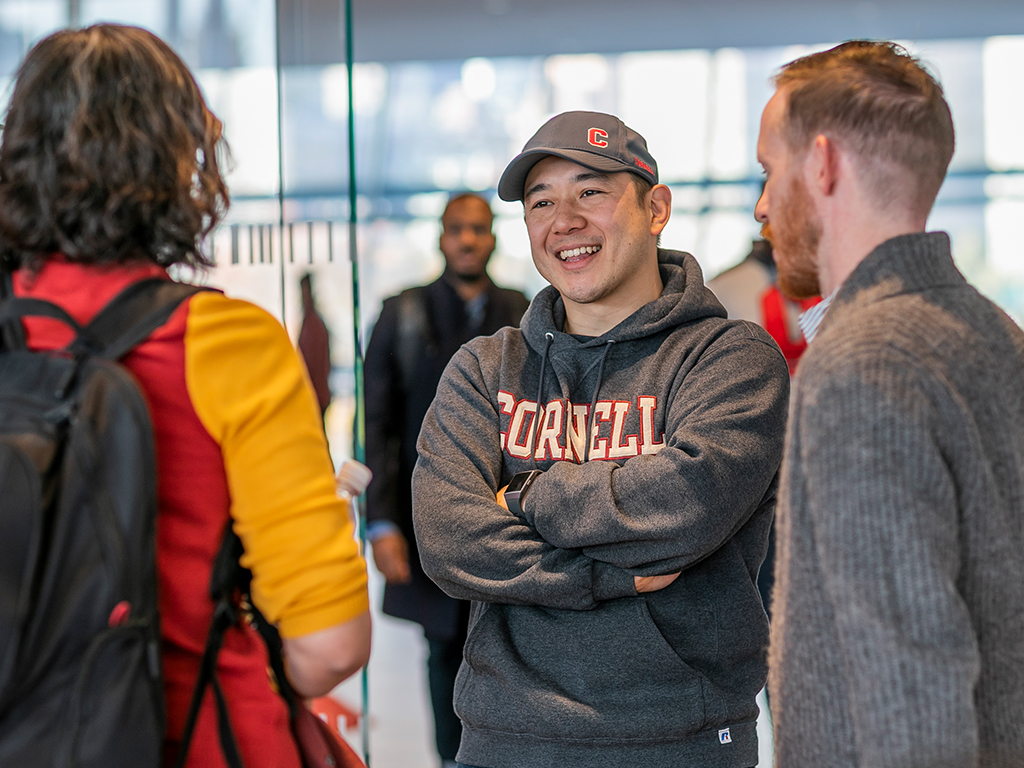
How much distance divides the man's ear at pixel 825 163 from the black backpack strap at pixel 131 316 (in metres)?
0.70

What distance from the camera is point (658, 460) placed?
1.52m

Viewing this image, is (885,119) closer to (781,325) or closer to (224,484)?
(224,484)

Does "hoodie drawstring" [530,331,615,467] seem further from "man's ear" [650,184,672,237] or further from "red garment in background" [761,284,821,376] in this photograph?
"red garment in background" [761,284,821,376]

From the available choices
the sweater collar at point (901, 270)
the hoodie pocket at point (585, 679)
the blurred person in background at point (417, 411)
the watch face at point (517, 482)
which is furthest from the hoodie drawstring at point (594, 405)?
the blurred person in background at point (417, 411)

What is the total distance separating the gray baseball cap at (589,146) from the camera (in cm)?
176

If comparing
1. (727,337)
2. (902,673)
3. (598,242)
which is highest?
(598,242)

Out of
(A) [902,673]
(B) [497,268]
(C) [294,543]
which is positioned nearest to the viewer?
(A) [902,673]

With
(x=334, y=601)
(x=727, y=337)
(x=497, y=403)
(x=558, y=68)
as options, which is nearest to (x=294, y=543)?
(x=334, y=601)

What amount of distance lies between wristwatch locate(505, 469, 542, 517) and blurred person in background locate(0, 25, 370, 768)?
0.52m

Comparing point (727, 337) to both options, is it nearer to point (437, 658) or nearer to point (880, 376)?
point (880, 376)

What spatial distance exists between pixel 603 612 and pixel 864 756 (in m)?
0.60

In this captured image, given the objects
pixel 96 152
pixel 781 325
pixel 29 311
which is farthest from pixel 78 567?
pixel 781 325

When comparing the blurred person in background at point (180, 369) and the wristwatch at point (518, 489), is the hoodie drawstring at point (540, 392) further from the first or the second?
the blurred person in background at point (180, 369)

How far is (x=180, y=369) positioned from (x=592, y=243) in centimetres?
90
